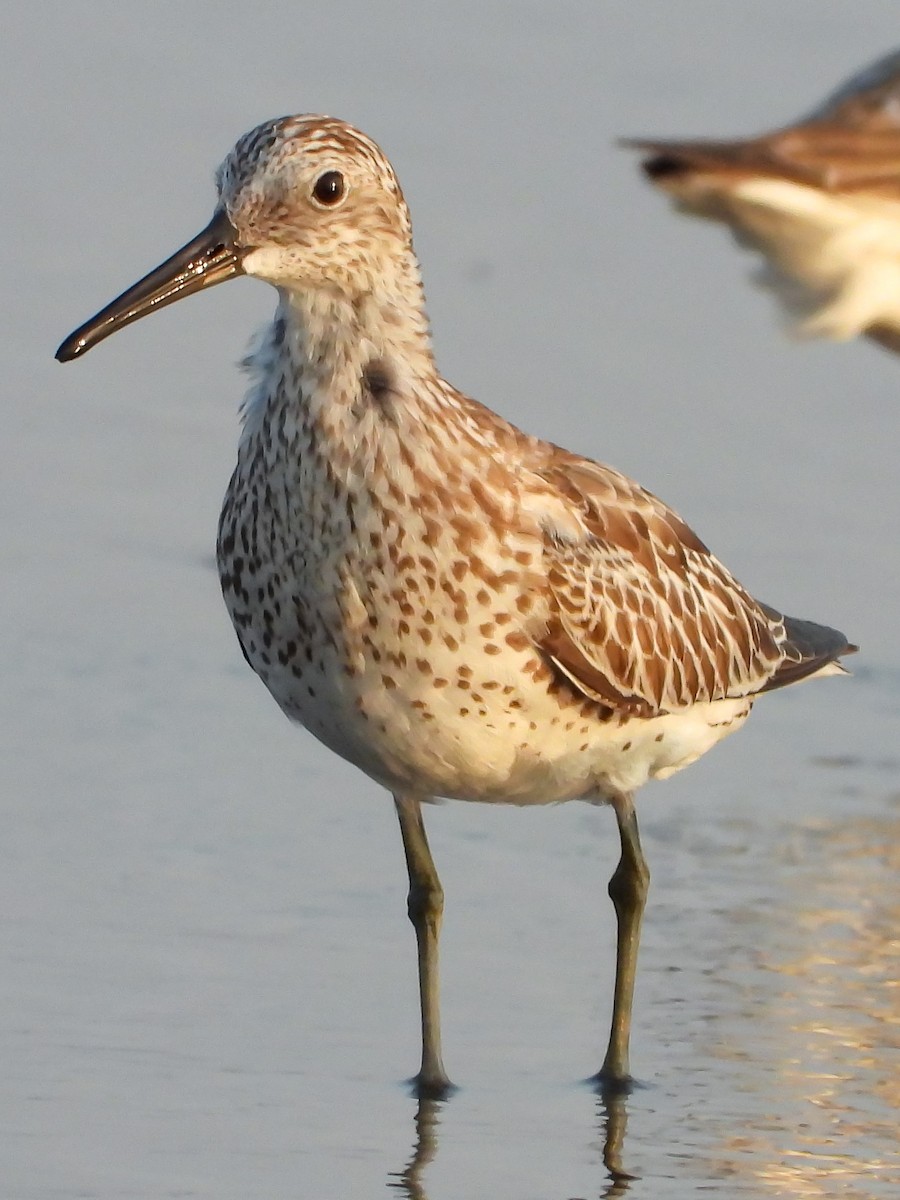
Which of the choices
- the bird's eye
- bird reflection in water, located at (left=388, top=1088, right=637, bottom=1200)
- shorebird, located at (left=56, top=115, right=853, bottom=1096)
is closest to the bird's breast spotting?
shorebird, located at (left=56, top=115, right=853, bottom=1096)

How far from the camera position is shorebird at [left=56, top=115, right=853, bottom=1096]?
6809 mm

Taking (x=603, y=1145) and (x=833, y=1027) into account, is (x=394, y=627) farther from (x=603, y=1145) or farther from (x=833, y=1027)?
(x=833, y=1027)

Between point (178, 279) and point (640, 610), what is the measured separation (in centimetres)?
153

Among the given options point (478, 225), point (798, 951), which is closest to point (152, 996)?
point (798, 951)

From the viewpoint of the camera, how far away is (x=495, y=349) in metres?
11.8

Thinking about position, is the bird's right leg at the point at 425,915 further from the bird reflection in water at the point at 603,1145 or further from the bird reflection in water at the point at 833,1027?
the bird reflection in water at the point at 833,1027

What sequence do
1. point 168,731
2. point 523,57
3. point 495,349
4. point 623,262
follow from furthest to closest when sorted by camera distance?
point 523,57 < point 623,262 < point 495,349 < point 168,731

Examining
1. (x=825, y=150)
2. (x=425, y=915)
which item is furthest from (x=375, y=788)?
(x=825, y=150)

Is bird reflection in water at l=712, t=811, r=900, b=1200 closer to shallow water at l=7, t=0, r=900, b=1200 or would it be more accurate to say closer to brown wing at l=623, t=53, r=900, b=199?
shallow water at l=7, t=0, r=900, b=1200

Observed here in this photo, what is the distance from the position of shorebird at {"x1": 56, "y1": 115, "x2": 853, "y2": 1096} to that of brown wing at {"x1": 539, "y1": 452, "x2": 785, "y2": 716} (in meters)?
0.01

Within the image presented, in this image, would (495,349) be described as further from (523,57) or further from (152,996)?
(152,996)

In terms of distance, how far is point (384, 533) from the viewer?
682 cm

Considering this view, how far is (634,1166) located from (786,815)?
101 inches

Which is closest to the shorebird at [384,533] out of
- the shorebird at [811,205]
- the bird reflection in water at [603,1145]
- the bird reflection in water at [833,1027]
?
the bird reflection in water at [603,1145]
